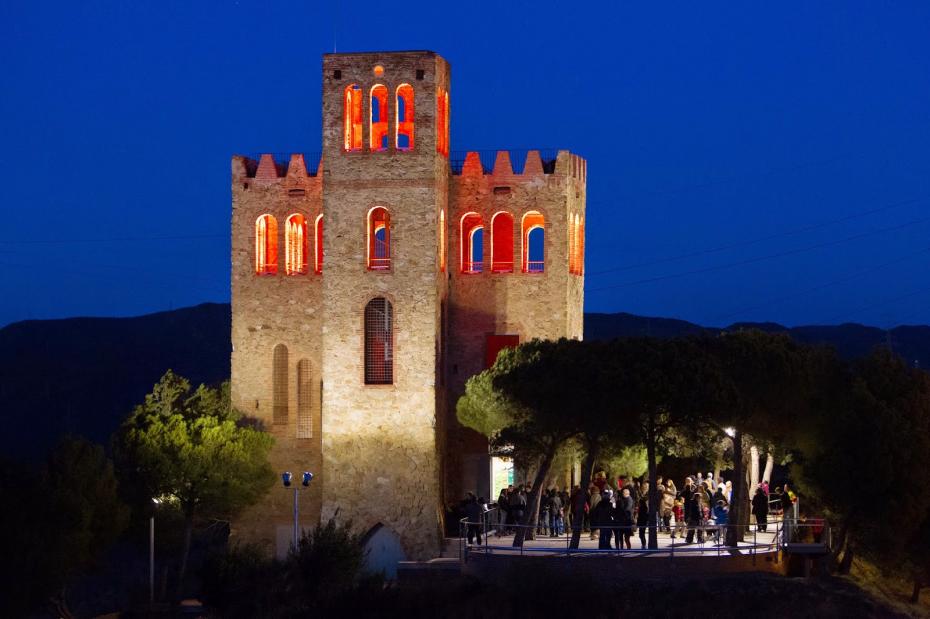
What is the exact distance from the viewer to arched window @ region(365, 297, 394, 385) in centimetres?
4212

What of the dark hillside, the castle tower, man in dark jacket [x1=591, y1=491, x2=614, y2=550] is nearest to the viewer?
man in dark jacket [x1=591, y1=491, x2=614, y2=550]

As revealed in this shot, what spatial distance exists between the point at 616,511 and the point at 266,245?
15.0 metres

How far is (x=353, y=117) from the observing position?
141 feet

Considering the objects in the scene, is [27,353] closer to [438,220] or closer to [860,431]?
[438,220]

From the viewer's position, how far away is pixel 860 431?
37.8 m

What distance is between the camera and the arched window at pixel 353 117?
42.6 meters

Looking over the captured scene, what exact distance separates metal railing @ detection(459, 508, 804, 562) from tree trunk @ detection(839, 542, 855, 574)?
690 millimetres

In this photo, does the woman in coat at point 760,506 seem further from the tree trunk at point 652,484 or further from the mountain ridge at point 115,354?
the mountain ridge at point 115,354

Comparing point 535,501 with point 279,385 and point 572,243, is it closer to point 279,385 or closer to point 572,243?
point 572,243

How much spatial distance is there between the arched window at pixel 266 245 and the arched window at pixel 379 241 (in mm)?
2947

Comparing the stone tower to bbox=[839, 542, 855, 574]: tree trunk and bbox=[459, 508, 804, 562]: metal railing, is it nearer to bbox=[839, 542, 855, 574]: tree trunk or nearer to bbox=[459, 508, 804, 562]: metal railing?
bbox=[459, 508, 804, 562]: metal railing

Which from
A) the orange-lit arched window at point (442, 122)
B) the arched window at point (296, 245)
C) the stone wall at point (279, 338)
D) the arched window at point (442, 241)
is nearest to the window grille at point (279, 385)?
the stone wall at point (279, 338)

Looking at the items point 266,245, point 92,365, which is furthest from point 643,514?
point 92,365

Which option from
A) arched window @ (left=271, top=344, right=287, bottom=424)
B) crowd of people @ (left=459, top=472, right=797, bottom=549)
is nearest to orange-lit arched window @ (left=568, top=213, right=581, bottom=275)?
crowd of people @ (left=459, top=472, right=797, bottom=549)
